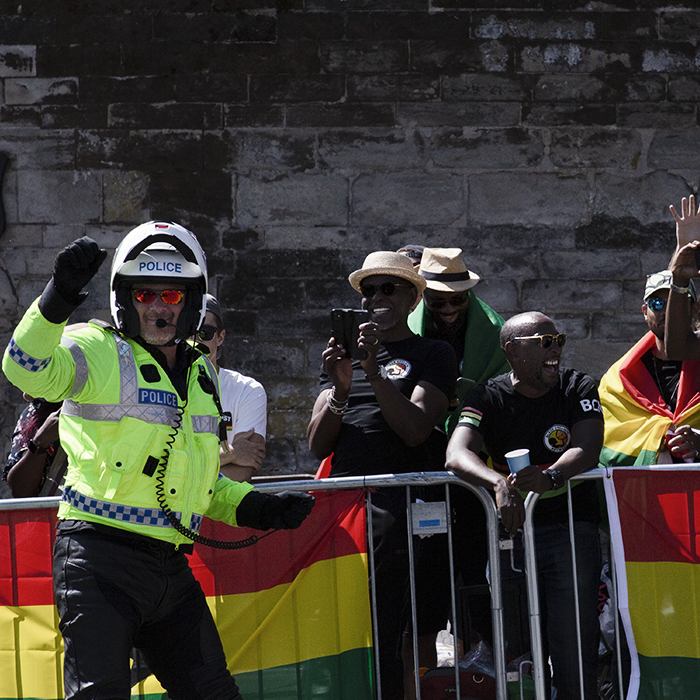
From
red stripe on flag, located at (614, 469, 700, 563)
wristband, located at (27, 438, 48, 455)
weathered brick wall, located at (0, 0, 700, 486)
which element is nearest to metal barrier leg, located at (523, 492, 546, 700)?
red stripe on flag, located at (614, 469, 700, 563)

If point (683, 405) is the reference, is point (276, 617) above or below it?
below

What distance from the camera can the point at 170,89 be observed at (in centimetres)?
689

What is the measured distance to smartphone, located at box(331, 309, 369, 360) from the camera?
3.96m

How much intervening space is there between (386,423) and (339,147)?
339 centimetres

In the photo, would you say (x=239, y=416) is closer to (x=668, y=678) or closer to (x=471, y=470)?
(x=471, y=470)

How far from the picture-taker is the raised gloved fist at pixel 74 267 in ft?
8.52

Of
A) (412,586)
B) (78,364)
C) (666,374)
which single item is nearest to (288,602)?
(412,586)

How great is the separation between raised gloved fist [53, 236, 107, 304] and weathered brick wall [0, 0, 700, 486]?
4.22 m

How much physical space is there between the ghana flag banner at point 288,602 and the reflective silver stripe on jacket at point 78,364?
3.35ft

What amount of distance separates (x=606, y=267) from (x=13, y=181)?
4.45m

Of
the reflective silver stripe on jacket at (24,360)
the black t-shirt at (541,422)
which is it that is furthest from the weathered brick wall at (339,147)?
the reflective silver stripe on jacket at (24,360)

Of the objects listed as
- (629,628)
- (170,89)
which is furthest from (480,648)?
(170,89)

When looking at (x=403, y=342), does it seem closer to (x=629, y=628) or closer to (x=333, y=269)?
(x=629, y=628)

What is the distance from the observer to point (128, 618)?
2.85m
